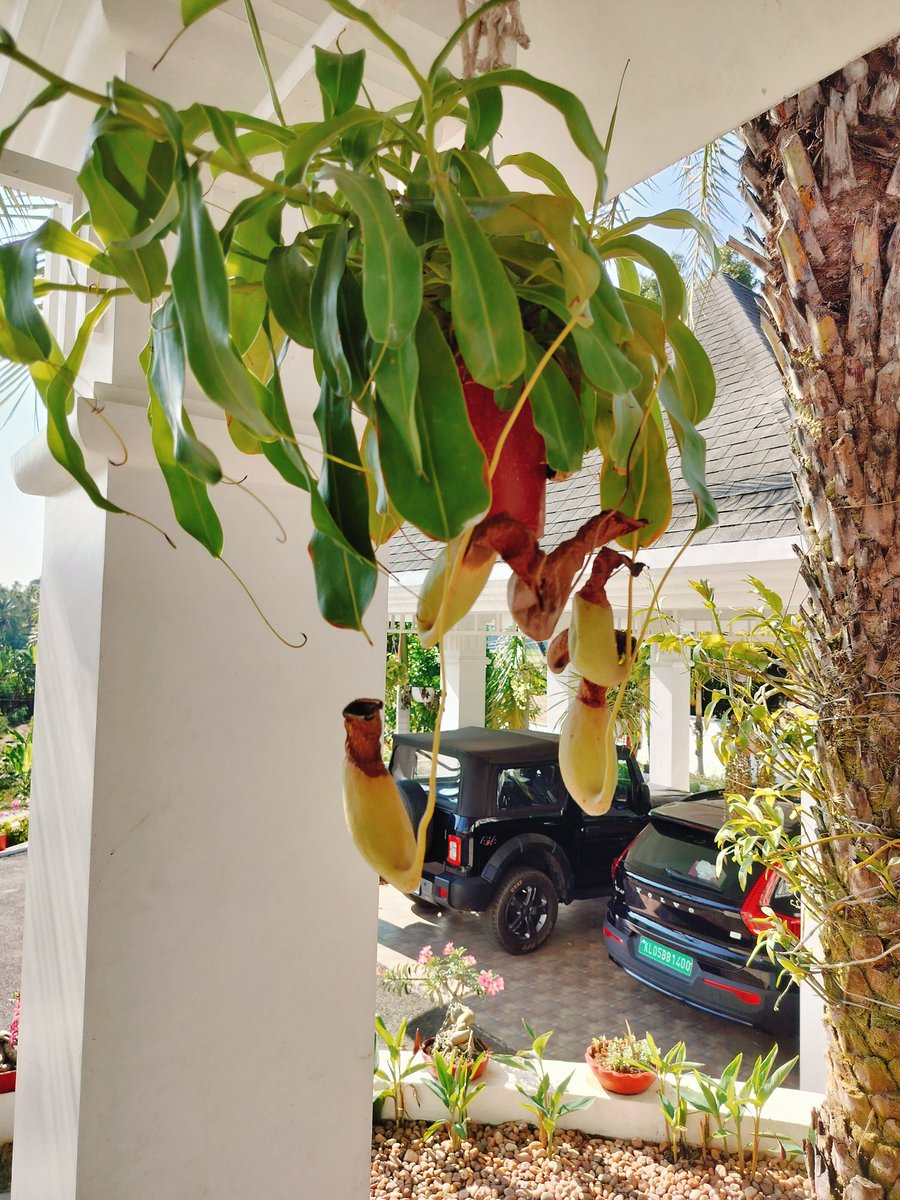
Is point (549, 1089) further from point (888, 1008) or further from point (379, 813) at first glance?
point (379, 813)

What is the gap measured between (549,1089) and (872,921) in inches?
58.4

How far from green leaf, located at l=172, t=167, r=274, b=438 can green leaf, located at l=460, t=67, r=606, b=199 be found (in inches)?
9.4

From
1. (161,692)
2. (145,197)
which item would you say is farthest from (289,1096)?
(145,197)

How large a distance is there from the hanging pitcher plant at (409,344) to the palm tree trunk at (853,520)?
128 centimetres

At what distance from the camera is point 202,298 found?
15.9 inches

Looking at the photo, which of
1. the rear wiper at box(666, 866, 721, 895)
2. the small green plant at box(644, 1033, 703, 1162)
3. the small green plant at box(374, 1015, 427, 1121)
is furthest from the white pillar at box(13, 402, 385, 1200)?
the rear wiper at box(666, 866, 721, 895)

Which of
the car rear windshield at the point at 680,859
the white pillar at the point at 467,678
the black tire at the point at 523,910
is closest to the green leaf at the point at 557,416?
the car rear windshield at the point at 680,859

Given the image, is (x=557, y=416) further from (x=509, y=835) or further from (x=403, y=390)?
(x=509, y=835)

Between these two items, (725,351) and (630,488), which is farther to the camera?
(725,351)

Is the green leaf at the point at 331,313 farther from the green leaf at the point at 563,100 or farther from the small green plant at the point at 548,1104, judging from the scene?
the small green plant at the point at 548,1104

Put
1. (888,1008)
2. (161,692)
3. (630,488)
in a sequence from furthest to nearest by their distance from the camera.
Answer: (888,1008) → (161,692) → (630,488)

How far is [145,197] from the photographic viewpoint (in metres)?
0.51

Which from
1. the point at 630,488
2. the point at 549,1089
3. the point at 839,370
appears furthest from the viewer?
the point at 549,1089

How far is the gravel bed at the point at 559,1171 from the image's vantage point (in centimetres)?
225
